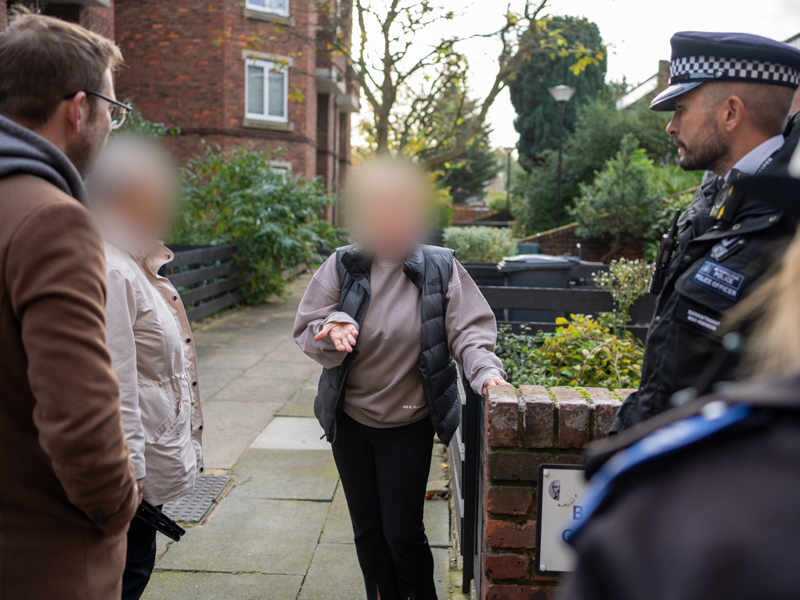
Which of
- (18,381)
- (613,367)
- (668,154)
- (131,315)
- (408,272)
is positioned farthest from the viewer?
(668,154)

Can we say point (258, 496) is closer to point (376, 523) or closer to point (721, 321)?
point (376, 523)

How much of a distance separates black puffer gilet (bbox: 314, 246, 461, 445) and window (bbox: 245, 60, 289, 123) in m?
18.9

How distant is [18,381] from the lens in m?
1.41

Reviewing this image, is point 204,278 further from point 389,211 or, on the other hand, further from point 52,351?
point 52,351

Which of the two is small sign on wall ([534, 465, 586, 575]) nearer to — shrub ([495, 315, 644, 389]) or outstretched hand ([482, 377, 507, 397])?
outstretched hand ([482, 377, 507, 397])

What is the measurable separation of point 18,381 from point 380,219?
158 centimetres

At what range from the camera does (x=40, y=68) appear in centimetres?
150

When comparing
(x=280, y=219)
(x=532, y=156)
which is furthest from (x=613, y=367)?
(x=532, y=156)

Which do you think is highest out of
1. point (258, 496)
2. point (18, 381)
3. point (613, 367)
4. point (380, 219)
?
point (380, 219)

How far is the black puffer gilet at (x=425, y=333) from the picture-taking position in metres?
2.57

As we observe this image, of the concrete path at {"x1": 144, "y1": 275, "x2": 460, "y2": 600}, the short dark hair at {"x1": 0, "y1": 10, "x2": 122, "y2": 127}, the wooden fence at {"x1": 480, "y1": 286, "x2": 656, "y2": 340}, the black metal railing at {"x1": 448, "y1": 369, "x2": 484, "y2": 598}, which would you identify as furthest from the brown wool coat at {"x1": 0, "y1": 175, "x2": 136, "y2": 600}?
the wooden fence at {"x1": 480, "y1": 286, "x2": 656, "y2": 340}

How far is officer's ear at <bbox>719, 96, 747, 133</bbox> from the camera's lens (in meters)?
1.71

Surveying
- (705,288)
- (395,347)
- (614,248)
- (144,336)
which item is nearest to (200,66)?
(614,248)

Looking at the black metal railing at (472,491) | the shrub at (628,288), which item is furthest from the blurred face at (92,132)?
the shrub at (628,288)
